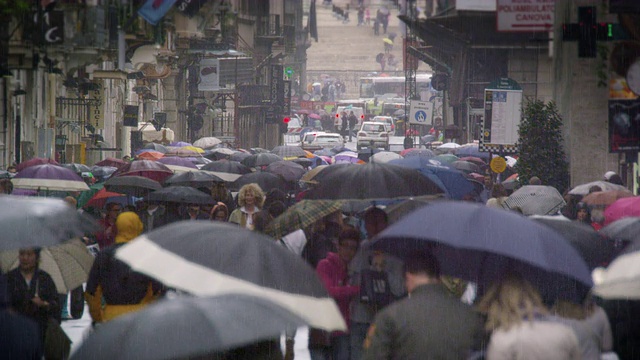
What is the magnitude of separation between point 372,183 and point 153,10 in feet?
48.2

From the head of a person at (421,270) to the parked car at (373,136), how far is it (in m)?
61.0

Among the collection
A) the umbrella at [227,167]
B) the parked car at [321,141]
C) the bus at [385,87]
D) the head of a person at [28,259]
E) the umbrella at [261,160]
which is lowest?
the parked car at [321,141]

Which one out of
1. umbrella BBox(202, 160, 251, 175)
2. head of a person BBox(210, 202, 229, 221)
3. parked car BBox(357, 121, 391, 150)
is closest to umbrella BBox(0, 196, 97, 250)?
head of a person BBox(210, 202, 229, 221)

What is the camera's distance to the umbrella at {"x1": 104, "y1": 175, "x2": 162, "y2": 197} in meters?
18.5

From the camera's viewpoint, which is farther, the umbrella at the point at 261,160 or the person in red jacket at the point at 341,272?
the umbrella at the point at 261,160

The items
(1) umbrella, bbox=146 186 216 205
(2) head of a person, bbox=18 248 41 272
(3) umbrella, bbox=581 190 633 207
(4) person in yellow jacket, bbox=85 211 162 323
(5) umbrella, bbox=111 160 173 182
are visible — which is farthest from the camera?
(5) umbrella, bbox=111 160 173 182

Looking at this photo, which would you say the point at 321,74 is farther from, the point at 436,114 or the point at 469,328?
the point at 469,328

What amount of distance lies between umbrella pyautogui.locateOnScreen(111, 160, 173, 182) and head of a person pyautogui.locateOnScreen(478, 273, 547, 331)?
1484 cm

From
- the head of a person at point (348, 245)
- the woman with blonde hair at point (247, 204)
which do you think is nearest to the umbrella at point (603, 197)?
the woman with blonde hair at point (247, 204)

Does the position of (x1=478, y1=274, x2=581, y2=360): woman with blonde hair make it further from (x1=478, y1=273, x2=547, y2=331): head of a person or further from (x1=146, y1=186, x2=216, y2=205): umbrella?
(x1=146, y1=186, x2=216, y2=205): umbrella

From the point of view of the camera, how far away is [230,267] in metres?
7.18

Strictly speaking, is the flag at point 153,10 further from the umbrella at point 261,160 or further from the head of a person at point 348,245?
the head of a person at point 348,245

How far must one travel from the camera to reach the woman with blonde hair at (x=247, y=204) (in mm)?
14898

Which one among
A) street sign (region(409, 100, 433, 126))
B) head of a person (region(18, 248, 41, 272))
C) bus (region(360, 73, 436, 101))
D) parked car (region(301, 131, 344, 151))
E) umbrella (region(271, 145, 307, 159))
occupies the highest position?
bus (region(360, 73, 436, 101))
